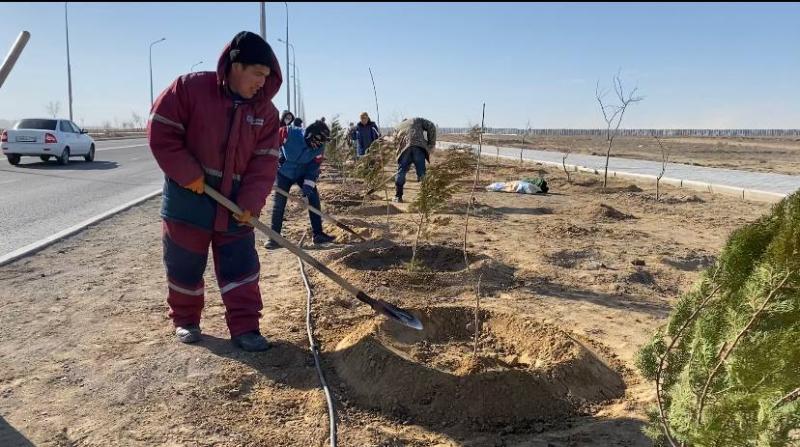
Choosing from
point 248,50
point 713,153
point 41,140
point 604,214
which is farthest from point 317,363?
point 713,153

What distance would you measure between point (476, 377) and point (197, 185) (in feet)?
5.88

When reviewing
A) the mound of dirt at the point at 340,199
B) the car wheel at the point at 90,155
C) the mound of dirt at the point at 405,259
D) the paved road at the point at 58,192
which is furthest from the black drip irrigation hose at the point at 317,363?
the car wheel at the point at 90,155

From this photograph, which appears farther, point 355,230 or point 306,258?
point 355,230

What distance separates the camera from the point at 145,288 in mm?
4805

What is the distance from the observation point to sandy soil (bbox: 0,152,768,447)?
2.74 meters

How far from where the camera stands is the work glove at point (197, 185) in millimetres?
3232

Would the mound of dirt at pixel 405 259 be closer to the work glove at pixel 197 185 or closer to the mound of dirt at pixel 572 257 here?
the mound of dirt at pixel 572 257

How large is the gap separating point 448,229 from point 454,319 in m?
3.58

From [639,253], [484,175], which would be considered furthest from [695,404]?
[484,175]

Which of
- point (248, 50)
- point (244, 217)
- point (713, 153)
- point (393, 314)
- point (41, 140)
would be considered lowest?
point (393, 314)

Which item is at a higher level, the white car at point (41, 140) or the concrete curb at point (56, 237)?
the white car at point (41, 140)

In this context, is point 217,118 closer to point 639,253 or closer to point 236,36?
point 236,36

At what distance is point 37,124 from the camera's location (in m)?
16.7

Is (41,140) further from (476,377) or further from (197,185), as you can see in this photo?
(476,377)
